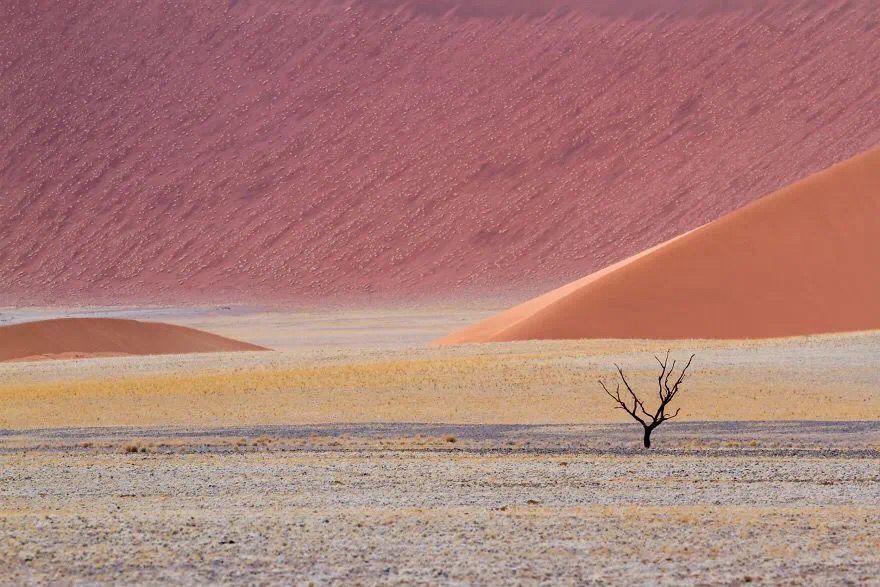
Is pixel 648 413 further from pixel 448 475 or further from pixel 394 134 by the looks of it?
pixel 394 134

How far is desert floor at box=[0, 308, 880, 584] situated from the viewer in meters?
8.06

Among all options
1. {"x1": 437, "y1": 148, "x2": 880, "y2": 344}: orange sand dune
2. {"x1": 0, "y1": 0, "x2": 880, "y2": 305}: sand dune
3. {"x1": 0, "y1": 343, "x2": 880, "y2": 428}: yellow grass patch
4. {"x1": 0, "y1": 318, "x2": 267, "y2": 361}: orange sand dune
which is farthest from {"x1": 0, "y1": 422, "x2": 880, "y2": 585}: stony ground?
{"x1": 0, "y1": 0, "x2": 880, "y2": 305}: sand dune

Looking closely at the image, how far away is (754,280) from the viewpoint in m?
37.1

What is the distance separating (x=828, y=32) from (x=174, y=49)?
135 feet

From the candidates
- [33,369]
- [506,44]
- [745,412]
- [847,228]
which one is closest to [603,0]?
[506,44]

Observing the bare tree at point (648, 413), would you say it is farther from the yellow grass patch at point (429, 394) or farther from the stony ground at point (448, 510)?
the yellow grass patch at point (429, 394)

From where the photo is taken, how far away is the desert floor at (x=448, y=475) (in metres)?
8.06

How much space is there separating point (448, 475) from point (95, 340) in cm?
2903

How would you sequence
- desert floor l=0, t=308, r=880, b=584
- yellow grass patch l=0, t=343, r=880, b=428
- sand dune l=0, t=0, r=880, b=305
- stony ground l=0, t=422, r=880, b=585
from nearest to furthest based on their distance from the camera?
stony ground l=0, t=422, r=880, b=585 → desert floor l=0, t=308, r=880, b=584 → yellow grass patch l=0, t=343, r=880, b=428 → sand dune l=0, t=0, r=880, b=305

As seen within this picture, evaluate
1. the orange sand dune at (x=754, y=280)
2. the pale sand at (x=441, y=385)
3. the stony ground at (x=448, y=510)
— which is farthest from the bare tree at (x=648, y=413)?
the orange sand dune at (x=754, y=280)

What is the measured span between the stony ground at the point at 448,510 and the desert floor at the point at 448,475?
0.10 ft

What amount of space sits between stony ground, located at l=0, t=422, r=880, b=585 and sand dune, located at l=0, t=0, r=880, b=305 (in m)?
56.7

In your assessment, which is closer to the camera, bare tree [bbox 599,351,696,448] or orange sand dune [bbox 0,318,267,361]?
bare tree [bbox 599,351,696,448]

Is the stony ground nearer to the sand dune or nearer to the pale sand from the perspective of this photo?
the pale sand
